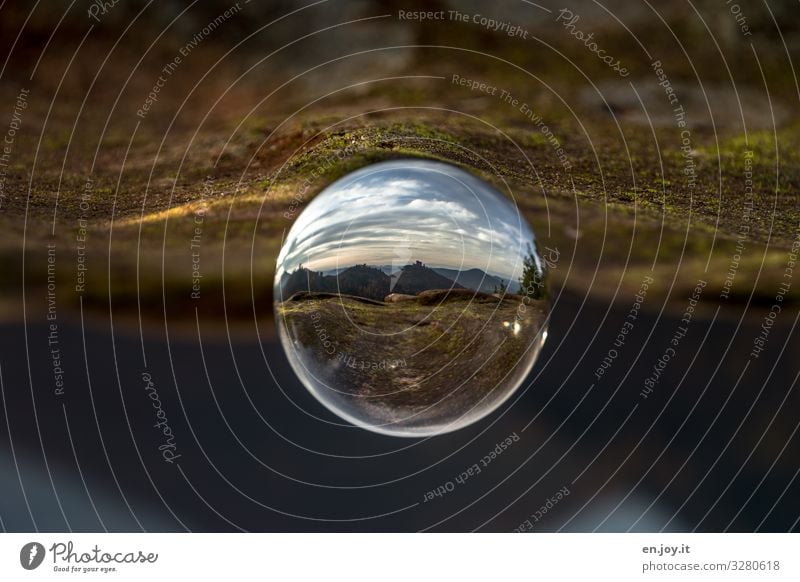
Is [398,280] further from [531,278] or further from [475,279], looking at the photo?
[531,278]

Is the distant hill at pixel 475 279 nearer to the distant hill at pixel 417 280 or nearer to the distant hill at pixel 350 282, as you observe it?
the distant hill at pixel 417 280

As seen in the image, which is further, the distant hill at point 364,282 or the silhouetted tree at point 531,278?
the silhouetted tree at point 531,278

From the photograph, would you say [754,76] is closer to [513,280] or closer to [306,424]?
[513,280]

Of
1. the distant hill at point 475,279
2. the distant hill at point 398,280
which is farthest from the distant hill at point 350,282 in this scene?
the distant hill at point 475,279

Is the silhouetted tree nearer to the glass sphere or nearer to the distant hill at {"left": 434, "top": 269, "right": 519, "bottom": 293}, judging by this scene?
the glass sphere

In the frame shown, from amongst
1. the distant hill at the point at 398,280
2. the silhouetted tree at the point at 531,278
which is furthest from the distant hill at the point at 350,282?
the silhouetted tree at the point at 531,278

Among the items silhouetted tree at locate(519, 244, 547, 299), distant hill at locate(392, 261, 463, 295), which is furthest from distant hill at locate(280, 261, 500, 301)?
silhouetted tree at locate(519, 244, 547, 299)

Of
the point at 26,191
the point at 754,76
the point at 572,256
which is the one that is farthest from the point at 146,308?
the point at 754,76
